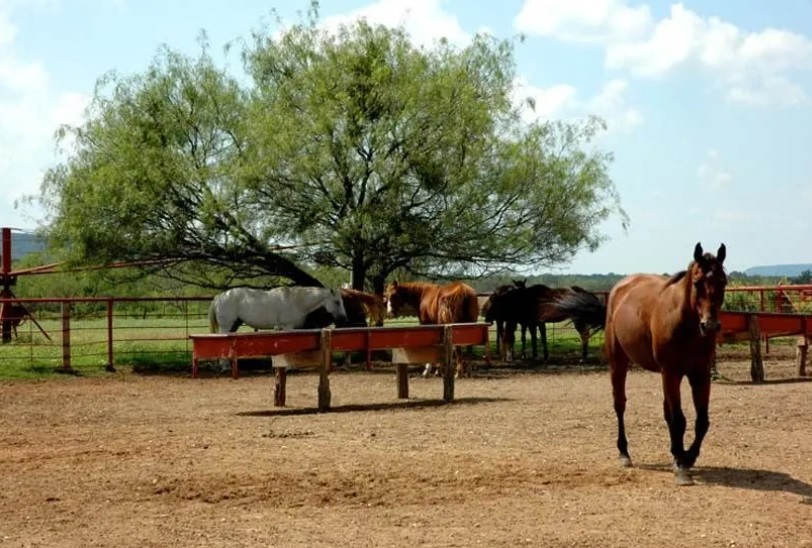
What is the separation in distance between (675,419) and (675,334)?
2.19ft

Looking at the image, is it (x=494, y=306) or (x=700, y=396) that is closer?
(x=700, y=396)

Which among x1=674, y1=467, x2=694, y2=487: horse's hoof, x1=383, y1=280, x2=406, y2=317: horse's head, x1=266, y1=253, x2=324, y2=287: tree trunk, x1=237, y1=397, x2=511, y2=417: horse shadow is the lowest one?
x1=674, y1=467, x2=694, y2=487: horse's hoof

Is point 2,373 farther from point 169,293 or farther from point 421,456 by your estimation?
point 421,456

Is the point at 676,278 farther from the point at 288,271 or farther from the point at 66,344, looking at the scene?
the point at 288,271

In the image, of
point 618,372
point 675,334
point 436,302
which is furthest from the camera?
point 436,302

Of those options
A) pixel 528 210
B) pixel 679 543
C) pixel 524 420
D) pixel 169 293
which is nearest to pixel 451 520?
pixel 679 543

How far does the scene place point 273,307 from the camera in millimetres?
23172

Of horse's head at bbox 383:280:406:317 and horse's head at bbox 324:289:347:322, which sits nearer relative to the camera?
horse's head at bbox 383:280:406:317

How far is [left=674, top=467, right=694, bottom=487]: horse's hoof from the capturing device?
A: 822 cm

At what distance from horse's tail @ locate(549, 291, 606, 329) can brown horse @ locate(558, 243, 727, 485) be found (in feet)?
4.22

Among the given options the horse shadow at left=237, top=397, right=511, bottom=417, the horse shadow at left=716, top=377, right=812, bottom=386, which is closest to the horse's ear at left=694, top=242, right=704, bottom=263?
the horse shadow at left=237, top=397, right=511, bottom=417

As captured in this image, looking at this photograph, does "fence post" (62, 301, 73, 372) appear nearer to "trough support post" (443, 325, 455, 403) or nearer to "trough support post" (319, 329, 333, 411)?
"trough support post" (319, 329, 333, 411)

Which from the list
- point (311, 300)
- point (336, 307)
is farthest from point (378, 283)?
point (311, 300)

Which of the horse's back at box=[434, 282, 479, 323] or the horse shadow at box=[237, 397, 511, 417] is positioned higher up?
Result: the horse's back at box=[434, 282, 479, 323]
